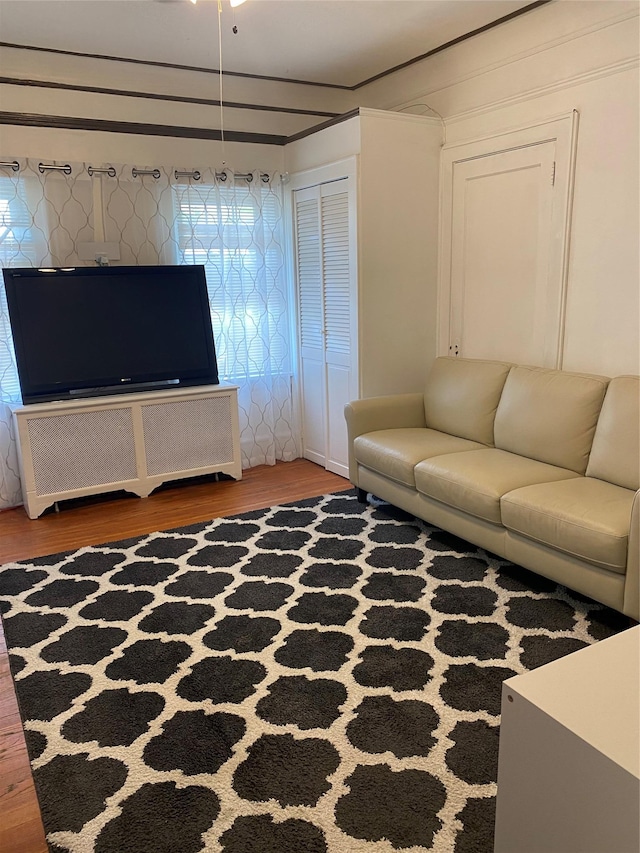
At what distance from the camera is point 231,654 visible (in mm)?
2445

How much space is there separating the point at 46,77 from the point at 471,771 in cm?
437

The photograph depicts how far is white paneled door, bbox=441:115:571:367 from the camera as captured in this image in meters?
3.48

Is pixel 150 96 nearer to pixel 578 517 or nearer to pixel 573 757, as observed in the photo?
pixel 578 517

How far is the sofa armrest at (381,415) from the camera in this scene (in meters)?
3.96

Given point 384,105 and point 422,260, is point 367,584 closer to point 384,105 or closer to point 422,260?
point 422,260

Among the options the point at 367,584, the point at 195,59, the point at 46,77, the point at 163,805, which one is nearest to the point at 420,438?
the point at 367,584

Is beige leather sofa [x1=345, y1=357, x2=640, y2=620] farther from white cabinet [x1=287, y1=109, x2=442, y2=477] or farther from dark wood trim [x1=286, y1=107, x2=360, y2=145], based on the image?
dark wood trim [x1=286, y1=107, x2=360, y2=145]

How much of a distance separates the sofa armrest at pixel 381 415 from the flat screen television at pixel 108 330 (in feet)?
3.74

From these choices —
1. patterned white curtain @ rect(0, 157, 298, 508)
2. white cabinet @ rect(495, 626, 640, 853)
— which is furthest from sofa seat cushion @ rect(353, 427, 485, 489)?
white cabinet @ rect(495, 626, 640, 853)

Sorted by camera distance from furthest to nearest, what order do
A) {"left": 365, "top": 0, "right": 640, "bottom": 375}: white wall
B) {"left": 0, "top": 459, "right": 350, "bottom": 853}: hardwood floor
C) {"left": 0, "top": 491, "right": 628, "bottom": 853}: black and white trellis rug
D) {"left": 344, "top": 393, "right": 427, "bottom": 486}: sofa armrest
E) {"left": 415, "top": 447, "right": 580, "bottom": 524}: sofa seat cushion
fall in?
{"left": 344, "top": 393, "right": 427, "bottom": 486}: sofa armrest → {"left": 0, "top": 459, "right": 350, "bottom": 853}: hardwood floor → {"left": 365, "top": 0, "right": 640, "bottom": 375}: white wall → {"left": 415, "top": 447, "right": 580, "bottom": 524}: sofa seat cushion → {"left": 0, "top": 491, "right": 628, "bottom": 853}: black and white trellis rug

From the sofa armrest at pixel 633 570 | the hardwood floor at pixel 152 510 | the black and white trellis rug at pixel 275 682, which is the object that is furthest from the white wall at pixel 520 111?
the hardwood floor at pixel 152 510

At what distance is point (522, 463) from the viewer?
3221 mm

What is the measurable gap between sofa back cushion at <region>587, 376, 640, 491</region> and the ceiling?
2.12 m

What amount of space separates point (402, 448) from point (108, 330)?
6.75ft
